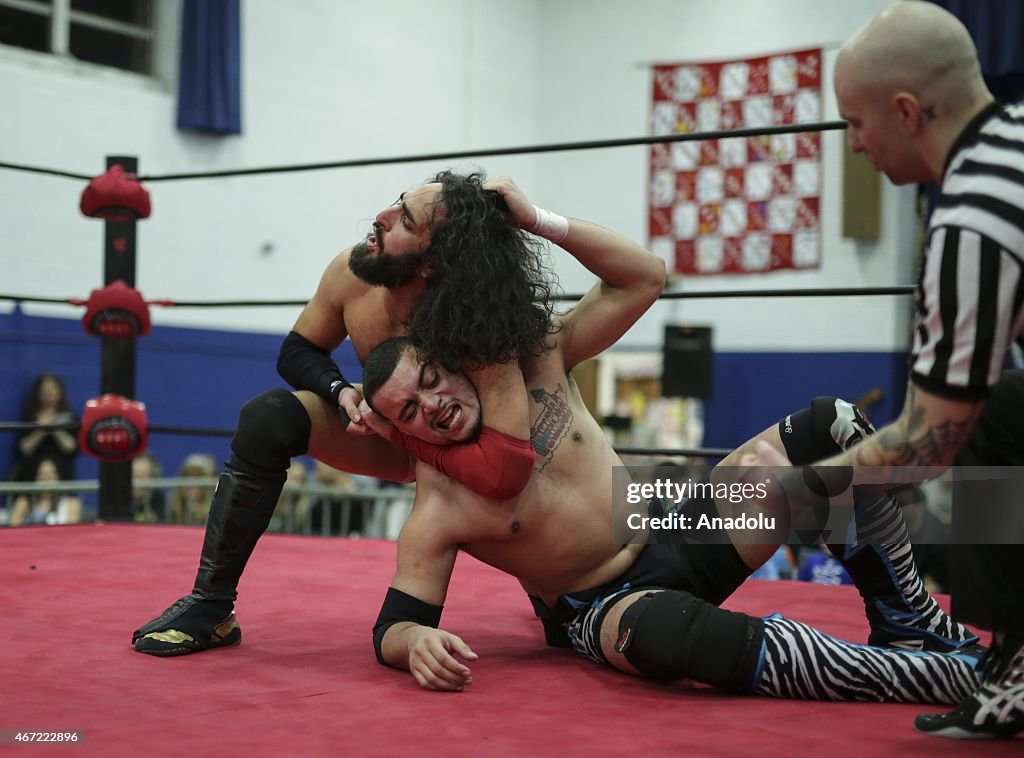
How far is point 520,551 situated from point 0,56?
482 cm

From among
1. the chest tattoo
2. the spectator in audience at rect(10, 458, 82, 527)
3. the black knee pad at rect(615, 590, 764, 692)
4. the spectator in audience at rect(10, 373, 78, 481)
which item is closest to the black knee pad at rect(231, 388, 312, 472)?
the chest tattoo

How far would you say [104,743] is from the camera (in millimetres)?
1078

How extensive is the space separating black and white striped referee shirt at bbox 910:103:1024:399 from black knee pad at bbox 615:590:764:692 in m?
0.42

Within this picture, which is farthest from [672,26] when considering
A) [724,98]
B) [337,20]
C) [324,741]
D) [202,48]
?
[324,741]

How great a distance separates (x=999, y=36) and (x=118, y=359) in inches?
194

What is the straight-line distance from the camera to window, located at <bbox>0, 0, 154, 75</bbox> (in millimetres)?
5500

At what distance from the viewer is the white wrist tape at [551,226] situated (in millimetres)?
1494

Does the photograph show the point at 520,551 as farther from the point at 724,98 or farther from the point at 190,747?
the point at 724,98

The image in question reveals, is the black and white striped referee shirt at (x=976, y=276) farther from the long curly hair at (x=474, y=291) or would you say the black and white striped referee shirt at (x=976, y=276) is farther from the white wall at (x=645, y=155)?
the white wall at (x=645, y=155)

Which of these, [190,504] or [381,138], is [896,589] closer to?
[190,504]

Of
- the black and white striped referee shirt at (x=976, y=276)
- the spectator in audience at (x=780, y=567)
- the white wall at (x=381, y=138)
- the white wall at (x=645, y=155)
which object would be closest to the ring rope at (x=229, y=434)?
the spectator in audience at (x=780, y=567)

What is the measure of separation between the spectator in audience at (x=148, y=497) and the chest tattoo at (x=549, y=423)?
3073 mm

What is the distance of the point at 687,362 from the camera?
7066 mm

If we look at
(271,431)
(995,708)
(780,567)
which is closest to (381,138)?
(780,567)
